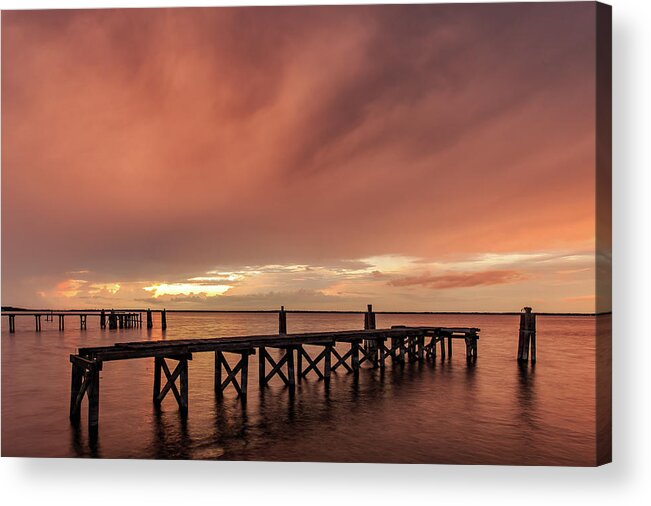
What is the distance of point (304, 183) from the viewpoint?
18.9 m

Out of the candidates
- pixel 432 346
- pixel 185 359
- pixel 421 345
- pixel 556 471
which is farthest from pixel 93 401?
pixel 432 346

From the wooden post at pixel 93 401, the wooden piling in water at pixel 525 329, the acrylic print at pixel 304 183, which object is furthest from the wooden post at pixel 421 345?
the wooden post at pixel 93 401

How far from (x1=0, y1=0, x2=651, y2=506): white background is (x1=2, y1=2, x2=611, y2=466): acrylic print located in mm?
321

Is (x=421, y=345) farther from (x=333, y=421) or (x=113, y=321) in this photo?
(x=113, y=321)

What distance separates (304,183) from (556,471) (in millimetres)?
11715

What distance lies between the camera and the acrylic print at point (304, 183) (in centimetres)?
1164

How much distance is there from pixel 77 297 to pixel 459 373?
1523 cm

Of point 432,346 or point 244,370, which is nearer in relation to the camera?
point 244,370

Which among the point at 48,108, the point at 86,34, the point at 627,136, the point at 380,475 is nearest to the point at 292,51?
the point at 86,34

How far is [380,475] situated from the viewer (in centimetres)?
1034

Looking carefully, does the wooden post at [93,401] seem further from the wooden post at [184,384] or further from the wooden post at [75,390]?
the wooden post at [184,384]

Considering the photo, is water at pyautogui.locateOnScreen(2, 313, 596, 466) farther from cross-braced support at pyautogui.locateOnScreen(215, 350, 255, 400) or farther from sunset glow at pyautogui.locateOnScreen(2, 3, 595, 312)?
sunset glow at pyautogui.locateOnScreen(2, 3, 595, 312)

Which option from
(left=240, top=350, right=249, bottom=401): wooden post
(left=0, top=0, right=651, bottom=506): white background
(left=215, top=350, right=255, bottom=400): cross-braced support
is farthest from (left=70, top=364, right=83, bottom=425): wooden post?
(left=240, top=350, right=249, bottom=401): wooden post

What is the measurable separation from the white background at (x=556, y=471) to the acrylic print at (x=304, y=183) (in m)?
0.32
